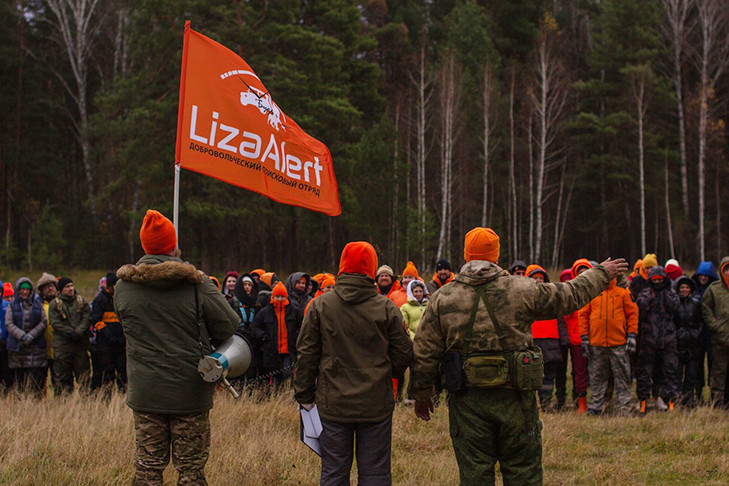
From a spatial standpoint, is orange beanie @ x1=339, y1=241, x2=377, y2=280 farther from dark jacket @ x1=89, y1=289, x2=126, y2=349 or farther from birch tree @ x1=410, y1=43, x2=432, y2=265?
birch tree @ x1=410, y1=43, x2=432, y2=265

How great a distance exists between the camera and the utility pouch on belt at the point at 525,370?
3.82m

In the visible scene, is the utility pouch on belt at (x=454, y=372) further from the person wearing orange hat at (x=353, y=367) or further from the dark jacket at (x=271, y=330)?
the dark jacket at (x=271, y=330)

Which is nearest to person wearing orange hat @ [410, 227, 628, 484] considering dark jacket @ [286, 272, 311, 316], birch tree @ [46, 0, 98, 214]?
dark jacket @ [286, 272, 311, 316]

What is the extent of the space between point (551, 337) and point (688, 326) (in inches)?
79.3

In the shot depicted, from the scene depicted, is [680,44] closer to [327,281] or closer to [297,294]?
[327,281]

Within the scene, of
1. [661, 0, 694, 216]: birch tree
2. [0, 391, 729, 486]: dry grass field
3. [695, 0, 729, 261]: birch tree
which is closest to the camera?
[0, 391, 729, 486]: dry grass field

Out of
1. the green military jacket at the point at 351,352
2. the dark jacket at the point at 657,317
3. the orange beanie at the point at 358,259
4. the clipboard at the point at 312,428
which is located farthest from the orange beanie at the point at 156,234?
the dark jacket at the point at 657,317

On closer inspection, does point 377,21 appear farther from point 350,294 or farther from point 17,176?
point 350,294

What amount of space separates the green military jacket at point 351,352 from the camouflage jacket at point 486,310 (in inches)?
7.4

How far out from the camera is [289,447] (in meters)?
6.13

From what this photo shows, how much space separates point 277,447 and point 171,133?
2104 cm

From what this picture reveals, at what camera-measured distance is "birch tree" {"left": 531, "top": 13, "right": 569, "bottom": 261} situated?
3192cm

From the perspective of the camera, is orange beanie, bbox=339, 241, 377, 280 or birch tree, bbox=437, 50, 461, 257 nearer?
orange beanie, bbox=339, 241, 377, 280

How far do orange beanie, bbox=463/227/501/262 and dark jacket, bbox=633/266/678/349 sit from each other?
555 centimetres
